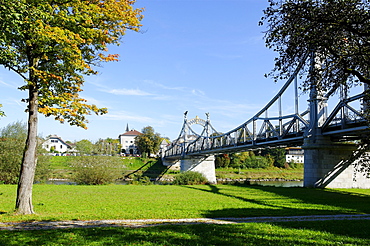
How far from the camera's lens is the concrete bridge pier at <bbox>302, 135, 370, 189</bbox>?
2277 centimetres

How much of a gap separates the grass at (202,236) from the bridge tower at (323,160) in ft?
50.9

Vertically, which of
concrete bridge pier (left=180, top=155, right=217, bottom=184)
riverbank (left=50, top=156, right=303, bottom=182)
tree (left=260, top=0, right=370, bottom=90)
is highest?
tree (left=260, top=0, right=370, bottom=90)

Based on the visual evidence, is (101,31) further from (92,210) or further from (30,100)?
(92,210)

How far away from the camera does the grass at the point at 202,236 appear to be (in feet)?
19.6

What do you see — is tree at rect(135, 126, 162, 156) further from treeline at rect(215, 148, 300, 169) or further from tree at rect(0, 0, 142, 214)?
tree at rect(0, 0, 142, 214)

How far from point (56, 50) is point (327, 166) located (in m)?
19.1

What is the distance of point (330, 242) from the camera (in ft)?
19.9

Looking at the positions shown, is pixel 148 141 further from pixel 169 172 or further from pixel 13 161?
pixel 13 161

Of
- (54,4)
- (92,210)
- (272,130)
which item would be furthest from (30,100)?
(272,130)

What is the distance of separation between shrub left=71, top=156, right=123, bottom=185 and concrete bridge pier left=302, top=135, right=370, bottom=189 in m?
15.9

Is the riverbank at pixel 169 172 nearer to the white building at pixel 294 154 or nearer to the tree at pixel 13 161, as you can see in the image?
the white building at pixel 294 154

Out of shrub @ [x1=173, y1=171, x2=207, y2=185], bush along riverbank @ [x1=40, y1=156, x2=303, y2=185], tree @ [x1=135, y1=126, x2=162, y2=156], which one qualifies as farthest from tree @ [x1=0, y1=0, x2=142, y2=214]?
tree @ [x1=135, y1=126, x2=162, y2=156]

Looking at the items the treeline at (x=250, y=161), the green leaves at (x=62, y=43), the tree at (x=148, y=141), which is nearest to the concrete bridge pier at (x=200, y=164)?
the treeline at (x=250, y=161)

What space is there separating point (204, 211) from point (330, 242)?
5.15 metres
